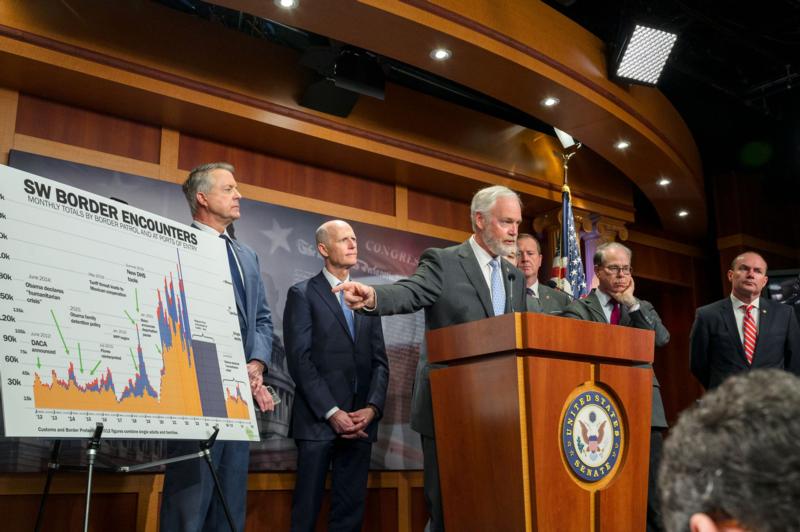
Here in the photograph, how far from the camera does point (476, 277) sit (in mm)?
2533

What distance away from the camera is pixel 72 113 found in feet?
12.6

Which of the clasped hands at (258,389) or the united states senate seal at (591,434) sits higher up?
the clasped hands at (258,389)

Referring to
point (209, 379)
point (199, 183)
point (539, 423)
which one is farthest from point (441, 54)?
point (539, 423)

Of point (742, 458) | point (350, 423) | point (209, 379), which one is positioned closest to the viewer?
point (742, 458)

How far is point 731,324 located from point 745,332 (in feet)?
0.27

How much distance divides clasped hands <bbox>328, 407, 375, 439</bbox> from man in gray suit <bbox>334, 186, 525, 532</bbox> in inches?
34.6

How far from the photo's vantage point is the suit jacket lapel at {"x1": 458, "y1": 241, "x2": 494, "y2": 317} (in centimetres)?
250

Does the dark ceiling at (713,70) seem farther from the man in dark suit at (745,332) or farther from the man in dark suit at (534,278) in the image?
the man in dark suit at (745,332)

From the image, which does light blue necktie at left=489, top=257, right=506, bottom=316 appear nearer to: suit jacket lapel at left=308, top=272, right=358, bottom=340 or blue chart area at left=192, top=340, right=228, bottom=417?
blue chart area at left=192, top=340, right=228, bottom=417

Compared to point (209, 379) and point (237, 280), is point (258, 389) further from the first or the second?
point (209, 379)

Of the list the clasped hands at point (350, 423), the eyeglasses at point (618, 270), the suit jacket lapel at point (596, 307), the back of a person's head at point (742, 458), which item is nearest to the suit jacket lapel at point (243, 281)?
the clasped hands at point (350, 423)

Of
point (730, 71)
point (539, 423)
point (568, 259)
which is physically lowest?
point (539, 423)

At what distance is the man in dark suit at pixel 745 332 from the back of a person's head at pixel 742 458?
3.66 meters

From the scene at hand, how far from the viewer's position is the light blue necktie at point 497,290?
2.59 meters
